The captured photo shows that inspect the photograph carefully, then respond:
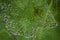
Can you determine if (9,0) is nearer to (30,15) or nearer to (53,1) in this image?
(30,15)

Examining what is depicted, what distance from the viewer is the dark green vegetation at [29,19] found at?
5.89 feet

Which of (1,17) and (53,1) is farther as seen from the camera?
(53,1)

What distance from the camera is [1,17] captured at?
178cm

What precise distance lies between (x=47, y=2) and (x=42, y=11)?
0.12 m

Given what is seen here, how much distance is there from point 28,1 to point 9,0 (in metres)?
0.20

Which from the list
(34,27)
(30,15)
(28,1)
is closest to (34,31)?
(34,27)

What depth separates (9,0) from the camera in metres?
1.81

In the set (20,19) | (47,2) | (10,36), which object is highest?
(47,2)

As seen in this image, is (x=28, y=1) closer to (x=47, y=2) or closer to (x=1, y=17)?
(x=47, y=2)

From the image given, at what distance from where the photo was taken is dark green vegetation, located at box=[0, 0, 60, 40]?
1.79 meters

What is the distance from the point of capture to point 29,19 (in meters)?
1.85

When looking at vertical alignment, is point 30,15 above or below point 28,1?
below

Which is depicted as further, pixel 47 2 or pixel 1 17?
pixel 47 2

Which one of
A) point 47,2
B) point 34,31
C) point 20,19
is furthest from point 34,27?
point 47,2
